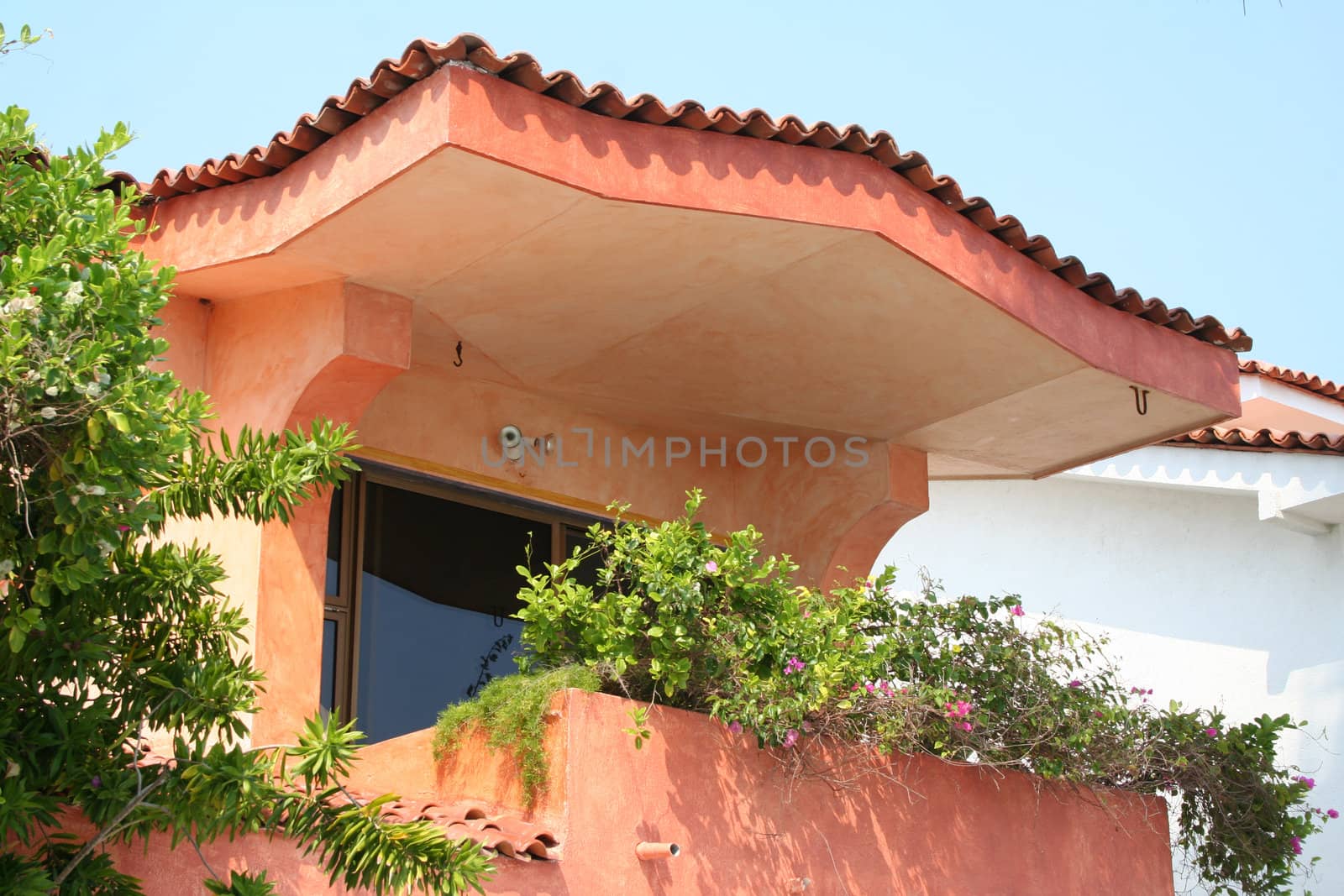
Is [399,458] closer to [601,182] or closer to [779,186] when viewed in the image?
[601,182]

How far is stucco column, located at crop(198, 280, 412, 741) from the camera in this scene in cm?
702

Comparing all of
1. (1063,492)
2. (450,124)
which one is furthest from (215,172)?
(1063,492)

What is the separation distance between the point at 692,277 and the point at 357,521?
7.84 ft

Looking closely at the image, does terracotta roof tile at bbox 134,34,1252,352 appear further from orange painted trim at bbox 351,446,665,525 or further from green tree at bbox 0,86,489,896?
orange painted trim at bbox 351,446,665,525

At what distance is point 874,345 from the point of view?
838 centimetres

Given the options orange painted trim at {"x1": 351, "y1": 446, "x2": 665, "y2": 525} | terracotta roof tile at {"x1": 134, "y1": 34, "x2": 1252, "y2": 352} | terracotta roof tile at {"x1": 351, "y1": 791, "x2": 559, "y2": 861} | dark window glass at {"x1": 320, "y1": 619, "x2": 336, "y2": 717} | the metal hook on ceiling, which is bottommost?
terracotta roof tile at {"x1": 351, "y1": 791, "x2": 559, "y2": 861}

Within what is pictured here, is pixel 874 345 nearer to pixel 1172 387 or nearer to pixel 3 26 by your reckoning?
pixel 1172 387

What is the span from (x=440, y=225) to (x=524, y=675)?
78.1 inches

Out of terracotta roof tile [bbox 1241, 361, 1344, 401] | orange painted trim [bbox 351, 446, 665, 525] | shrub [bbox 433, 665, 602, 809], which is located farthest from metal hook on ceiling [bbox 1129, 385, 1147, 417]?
terracotta roof tile [bbox 1241, 361, 1344, 401]

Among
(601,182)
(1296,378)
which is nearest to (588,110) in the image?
(601,182)

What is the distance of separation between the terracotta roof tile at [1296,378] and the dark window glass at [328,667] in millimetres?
9839

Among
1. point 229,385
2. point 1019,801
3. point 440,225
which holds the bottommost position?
point 1019,801

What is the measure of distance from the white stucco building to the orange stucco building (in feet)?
11.4

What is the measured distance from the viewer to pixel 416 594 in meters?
8.77
